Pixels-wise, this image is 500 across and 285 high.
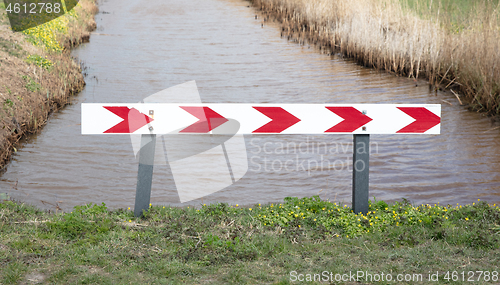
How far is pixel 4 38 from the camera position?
44.0ft

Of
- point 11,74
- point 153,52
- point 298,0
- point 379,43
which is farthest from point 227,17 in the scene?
point 11,74

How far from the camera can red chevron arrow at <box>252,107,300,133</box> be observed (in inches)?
201

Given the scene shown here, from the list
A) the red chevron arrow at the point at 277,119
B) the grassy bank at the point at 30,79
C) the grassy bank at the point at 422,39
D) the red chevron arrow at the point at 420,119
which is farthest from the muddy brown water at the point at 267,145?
the red chevron arrow at the point at 277,119

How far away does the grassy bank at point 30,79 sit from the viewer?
9.72 m

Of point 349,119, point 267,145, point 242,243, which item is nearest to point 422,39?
point 267,145

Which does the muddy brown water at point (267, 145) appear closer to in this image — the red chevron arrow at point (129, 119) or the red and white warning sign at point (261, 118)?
the red and white warning sign at point (261, 118)

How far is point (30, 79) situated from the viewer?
1152cm

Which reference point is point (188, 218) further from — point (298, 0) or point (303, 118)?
point (298, 0)

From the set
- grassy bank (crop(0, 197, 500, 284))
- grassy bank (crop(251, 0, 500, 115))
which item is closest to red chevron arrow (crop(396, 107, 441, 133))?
grassy bank (crop(0, 197, 500, 284))

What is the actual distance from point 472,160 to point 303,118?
16.7ft

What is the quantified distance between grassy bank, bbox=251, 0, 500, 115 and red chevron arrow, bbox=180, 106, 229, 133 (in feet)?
27.2

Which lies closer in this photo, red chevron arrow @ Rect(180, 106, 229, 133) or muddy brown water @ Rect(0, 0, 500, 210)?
red chevron arrow @ Rect(180, 106, 229, 133)

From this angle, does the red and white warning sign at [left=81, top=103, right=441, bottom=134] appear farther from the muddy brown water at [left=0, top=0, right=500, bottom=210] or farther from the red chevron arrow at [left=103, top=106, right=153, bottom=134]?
the muddy brown water at [left=0, top=0, right=500, bottom=210]

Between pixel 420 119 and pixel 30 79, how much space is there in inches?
386
